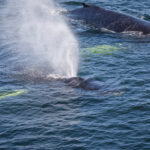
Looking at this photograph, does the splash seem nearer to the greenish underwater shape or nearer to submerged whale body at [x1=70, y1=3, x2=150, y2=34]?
submerged whale body at [x1=70, y1=3, x2=150, y2=34]

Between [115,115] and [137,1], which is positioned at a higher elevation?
[137,1]

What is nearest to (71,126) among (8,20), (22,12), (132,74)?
(132,74)

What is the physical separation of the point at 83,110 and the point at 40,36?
10152 mm

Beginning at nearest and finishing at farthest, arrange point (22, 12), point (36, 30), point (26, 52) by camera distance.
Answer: point (26, 52)
point (36, 30)
point (22, 12)

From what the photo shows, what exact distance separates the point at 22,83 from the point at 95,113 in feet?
12.0

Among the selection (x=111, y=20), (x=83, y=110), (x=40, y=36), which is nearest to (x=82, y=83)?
(x=83, y=110)

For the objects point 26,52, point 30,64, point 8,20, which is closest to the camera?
point 30,64

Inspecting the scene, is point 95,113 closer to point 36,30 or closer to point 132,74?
point 132,74

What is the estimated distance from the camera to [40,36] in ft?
74.1

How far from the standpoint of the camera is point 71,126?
12.3 meters

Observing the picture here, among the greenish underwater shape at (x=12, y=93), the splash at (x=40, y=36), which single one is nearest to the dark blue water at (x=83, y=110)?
A: the greenish underwater shape at (x=12, y=93)

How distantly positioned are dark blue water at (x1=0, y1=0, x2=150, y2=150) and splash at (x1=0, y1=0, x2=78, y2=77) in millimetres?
880

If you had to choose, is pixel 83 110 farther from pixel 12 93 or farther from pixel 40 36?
pixel 40 36

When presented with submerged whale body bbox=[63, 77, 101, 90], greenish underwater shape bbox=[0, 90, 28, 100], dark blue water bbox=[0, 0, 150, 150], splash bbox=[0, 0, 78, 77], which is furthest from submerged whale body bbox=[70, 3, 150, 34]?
greenish underwater shape bbox=[0, 90, 28, 100]
